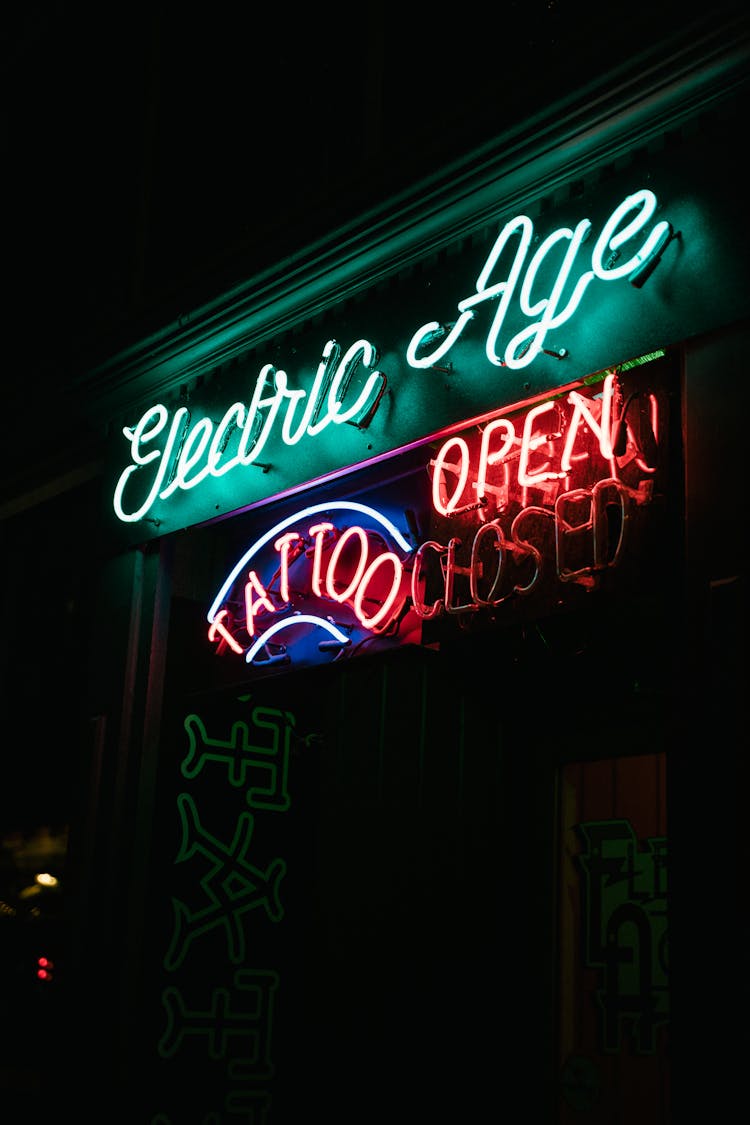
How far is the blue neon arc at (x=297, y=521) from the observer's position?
547 centimetres

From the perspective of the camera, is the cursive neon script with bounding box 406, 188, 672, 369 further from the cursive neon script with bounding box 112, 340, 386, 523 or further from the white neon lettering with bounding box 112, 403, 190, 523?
the white neon lettering with bounding box 112, 403, 190, 523

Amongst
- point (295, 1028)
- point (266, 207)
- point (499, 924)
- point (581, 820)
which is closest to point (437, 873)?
point (499, 924)

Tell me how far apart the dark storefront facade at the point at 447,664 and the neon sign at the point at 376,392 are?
0.02 metres

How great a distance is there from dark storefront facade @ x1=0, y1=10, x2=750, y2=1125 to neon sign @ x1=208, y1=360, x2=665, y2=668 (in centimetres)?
2

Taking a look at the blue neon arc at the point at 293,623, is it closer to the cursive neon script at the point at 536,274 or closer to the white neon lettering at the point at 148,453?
the white neon lettering at the point at 148,453

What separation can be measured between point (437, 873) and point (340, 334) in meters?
2.80

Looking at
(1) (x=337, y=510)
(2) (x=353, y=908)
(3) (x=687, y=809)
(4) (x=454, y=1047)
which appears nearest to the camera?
(3) (x=687, y=809)

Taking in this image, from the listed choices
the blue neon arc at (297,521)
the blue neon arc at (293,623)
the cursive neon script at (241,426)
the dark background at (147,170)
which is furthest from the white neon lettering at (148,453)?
the blue neon arc at (293,623)

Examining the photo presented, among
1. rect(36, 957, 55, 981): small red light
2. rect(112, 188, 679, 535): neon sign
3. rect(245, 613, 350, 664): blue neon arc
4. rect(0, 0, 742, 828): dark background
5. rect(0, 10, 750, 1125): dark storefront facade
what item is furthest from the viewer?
rect(36, 957, 55, 981): small red light

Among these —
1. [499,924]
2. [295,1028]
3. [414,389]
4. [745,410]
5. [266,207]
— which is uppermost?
[266,207]

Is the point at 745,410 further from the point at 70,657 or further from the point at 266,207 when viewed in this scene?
the point at 70,657

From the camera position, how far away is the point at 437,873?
217 inches

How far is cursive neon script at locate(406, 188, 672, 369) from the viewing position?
443cm

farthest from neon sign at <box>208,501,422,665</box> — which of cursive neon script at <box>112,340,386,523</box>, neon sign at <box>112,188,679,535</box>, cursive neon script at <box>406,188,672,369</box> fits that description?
cursive neon script at <box>406,188,672,369</box>
